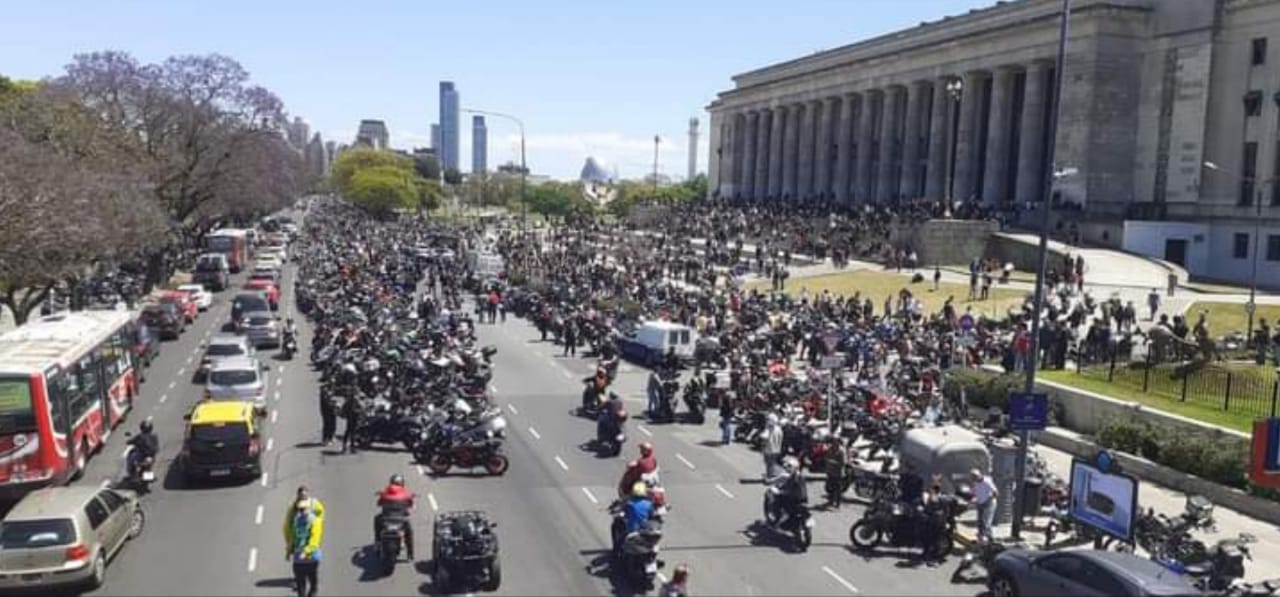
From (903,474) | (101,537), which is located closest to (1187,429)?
(903,474)

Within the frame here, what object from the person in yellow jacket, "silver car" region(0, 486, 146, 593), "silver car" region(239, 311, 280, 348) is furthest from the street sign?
"silver car" region(239, 311, 280, 348)

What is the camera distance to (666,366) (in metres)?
32.9

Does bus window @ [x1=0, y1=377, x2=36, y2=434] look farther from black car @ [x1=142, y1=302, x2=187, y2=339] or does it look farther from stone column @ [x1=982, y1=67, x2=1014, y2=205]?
stone column @ [x1=982, y1=67, x2=1014, y2=205]

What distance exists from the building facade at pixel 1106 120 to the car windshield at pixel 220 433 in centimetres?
3677

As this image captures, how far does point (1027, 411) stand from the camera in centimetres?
1766

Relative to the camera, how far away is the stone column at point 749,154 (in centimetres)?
11581

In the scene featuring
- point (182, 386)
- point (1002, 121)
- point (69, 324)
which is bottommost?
point (182, 386)

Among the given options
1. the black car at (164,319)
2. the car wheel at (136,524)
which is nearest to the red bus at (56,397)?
the car wheel at (136,524)

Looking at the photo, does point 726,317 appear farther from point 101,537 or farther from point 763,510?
point 101,537

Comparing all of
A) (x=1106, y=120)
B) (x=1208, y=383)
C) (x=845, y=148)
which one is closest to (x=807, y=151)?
(x=845, y=148)

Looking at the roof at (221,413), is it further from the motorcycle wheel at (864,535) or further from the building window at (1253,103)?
the building window at (1253,103)

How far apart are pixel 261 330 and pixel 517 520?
2492 centimetres

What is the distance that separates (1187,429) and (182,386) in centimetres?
2580

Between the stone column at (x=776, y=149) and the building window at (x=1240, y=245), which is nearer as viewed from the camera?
the building window at (x=1240, y=245)
